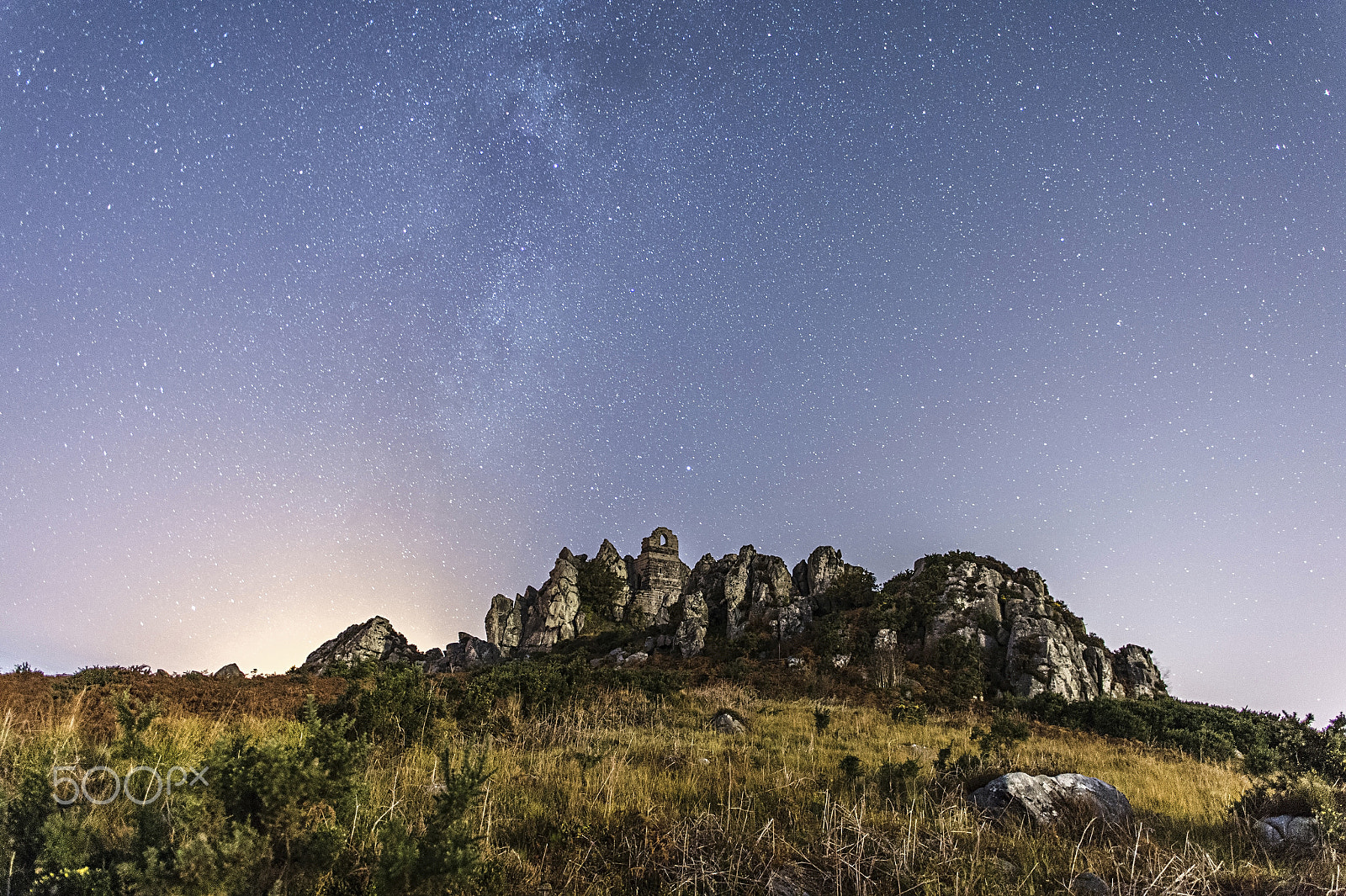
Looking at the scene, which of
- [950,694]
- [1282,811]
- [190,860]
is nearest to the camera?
[190,860]

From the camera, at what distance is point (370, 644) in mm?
47750

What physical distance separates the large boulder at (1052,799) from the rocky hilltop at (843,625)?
45.5 feet

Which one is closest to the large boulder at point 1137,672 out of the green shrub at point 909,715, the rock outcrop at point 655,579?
the green shrub at point 909,715

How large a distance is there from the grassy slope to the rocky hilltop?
25.3ft

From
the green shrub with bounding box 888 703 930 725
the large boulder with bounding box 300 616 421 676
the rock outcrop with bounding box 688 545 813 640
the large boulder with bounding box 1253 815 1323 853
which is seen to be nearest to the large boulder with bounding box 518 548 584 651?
the large boulder with bounding box 300 616 421 676

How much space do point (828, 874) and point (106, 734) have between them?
1164 centimetres

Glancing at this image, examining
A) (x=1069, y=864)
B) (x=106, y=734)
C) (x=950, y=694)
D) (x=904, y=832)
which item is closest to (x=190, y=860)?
(x=904, y=832)

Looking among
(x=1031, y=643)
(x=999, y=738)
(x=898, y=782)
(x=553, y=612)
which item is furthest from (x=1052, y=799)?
(x=553, y=612)

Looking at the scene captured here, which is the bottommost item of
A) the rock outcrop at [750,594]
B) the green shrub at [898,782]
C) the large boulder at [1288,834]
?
the large boulder at [1288,834]

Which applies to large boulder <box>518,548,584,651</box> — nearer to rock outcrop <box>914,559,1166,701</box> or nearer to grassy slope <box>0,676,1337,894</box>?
rock outcrop <box>914,559,1166,701</box>

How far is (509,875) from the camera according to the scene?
16.5ft

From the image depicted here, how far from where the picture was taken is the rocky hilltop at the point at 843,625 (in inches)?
1199

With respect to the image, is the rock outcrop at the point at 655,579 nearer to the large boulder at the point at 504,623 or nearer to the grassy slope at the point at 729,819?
the large boulder at the point at 504,623

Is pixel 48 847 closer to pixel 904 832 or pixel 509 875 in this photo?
pixel 509 875
